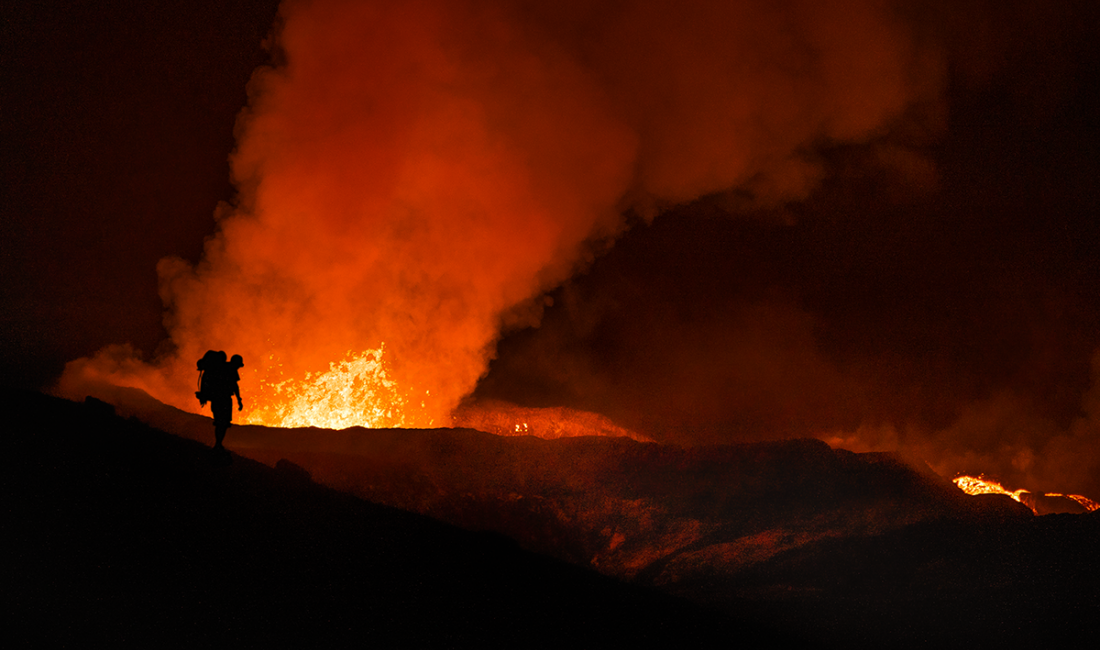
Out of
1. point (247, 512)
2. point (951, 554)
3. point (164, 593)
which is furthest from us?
point (951, 554)

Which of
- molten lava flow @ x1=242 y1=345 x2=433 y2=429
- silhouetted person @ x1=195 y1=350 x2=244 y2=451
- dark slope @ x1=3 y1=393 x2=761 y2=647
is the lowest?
dark slope @ x1=3 y1=393 x2=761 y2=647

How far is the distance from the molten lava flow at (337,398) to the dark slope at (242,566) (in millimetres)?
7378

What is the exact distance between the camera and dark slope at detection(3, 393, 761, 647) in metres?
7.07

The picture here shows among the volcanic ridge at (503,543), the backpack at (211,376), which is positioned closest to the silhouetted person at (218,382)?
the backpack at (211,376)

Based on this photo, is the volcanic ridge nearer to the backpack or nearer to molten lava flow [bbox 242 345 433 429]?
the backpack

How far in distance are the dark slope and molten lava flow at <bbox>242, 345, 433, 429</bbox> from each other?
24.2 feet

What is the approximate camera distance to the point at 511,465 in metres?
15.7

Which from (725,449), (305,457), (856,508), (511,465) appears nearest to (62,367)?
(305,457)

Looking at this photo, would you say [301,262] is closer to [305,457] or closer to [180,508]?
[305,457]

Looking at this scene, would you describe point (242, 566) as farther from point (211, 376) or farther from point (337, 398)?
point (337, 398)

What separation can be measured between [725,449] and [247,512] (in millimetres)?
9977

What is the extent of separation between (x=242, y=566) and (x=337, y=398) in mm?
11756

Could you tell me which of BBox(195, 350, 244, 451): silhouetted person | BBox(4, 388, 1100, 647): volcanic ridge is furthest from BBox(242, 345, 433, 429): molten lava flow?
BBox(195, 350, 244, 451): silhouetted person

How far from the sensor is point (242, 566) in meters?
8.31
